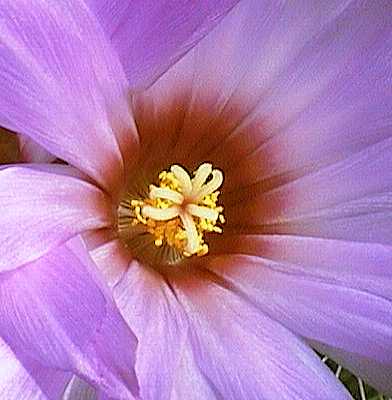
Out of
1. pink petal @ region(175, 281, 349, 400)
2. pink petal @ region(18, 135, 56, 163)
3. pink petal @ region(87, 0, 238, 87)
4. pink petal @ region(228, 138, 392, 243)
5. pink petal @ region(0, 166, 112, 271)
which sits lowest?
pink petal @ region(175, 281, 349, 400)

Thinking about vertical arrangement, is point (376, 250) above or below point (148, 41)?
below

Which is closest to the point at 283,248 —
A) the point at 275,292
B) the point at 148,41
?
the point at 275,292

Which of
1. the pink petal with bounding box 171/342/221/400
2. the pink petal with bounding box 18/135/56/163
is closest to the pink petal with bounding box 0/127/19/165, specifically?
the pink petal with bounding box 18/135/56/163

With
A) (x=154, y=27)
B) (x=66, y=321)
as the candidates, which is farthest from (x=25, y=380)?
(x=154, y=27)

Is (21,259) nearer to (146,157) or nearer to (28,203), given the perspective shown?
(28,203)

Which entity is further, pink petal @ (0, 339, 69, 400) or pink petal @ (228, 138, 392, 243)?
pink petal @ (228, 138, 392, 243)

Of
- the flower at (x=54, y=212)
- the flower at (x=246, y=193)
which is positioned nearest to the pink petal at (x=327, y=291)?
the flower at (x=246, y=193)

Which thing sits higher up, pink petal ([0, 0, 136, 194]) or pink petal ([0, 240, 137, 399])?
pink petal ([0, 0, 136, 194])

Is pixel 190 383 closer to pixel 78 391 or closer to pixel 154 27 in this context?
pixel 78 391

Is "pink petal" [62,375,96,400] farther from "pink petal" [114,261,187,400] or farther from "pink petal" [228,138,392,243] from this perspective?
"pink petal" [228,138,392,243]
